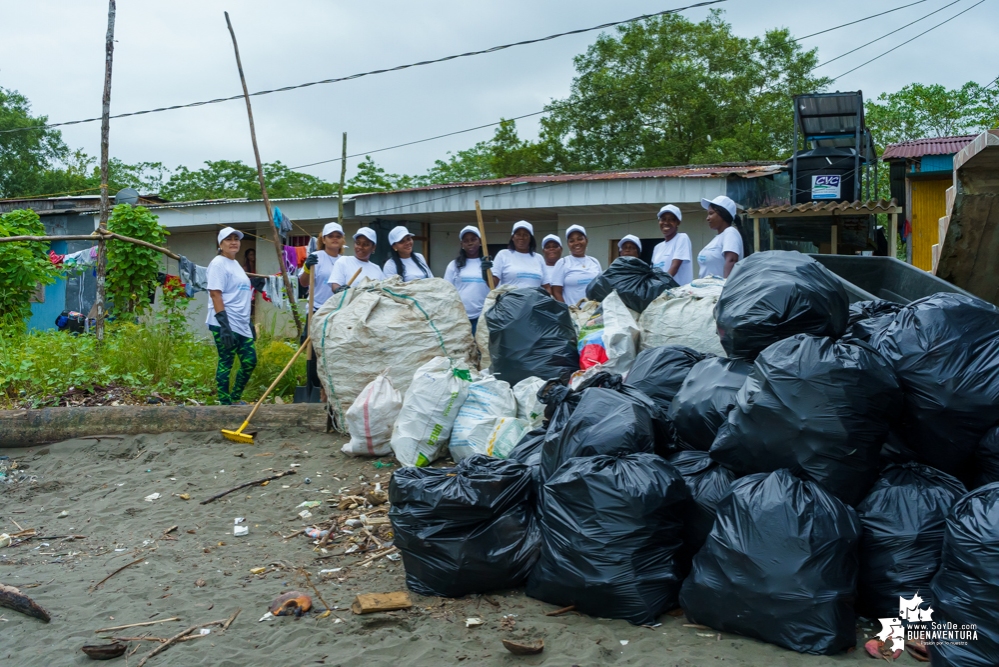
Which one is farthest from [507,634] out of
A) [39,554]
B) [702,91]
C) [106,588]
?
[702,91]

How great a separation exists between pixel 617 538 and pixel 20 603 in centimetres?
237

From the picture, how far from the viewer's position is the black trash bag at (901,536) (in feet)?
8.37

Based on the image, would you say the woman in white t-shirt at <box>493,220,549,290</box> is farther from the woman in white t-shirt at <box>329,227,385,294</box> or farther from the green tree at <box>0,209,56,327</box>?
the green tree at <box>0,209,56,327</box>

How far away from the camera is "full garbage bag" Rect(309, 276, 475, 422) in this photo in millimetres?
4992

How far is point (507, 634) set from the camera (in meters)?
2.69

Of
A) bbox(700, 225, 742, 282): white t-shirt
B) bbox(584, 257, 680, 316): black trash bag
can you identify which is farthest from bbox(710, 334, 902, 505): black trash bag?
bbox(700, 225, 742, 282): white t-shirt

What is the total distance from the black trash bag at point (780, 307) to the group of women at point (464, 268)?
2312mm

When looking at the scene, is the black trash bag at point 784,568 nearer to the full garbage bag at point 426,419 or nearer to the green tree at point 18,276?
the full garbage bag at point 426,419

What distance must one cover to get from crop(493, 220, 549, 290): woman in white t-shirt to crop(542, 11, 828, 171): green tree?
14.5 m

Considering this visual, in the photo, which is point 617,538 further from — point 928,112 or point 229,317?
point 928,112

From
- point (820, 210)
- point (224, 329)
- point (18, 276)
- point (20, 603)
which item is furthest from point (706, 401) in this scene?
point (18, 276)

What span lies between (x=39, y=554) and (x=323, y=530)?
141cm

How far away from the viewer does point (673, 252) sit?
5.87 metres

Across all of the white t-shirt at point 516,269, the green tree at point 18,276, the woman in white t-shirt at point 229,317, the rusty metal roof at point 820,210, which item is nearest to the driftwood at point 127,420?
the woman in white t-shirt at point 229,317
